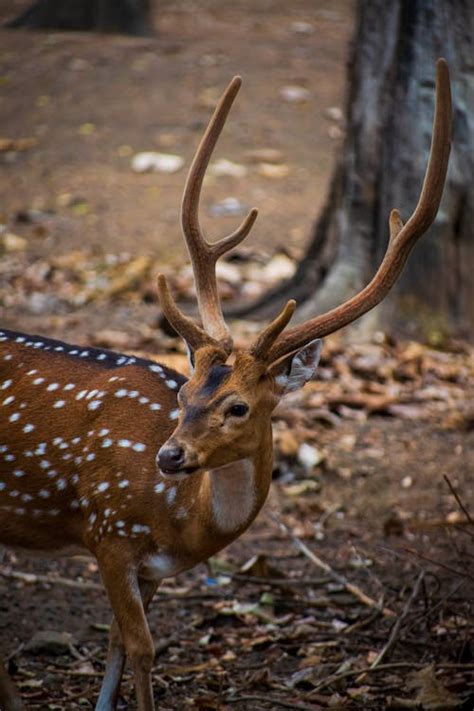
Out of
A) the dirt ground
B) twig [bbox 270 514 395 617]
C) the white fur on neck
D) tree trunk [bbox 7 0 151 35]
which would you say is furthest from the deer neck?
tree trunk [bbox 7 0 151 35]

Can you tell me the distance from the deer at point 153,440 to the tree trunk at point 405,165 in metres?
3.29

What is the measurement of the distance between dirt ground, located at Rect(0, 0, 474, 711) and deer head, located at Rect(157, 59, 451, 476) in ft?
2.99

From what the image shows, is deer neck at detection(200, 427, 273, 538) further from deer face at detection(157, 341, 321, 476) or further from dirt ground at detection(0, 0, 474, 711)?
dirt ground at detection(0, 0, 474, 711)

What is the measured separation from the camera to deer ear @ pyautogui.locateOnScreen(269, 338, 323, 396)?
12.6ft

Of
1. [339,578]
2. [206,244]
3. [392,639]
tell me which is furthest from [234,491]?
[339,578]

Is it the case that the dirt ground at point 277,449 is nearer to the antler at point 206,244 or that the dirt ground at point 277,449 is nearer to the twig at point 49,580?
the twig at point 49,580

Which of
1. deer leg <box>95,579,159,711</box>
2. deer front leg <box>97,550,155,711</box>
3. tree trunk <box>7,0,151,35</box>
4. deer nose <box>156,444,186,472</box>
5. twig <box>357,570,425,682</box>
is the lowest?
tree trunk <box>7,0,151,35</box>

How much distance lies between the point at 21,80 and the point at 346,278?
693 cm

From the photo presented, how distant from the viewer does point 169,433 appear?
13.3 feet

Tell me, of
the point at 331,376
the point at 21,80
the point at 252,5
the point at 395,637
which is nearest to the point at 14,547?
the point at 395,637

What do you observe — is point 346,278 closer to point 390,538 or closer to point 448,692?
point 390,538

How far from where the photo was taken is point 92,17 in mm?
15531

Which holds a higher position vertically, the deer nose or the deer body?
the deer nose

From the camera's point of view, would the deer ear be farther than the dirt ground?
No
